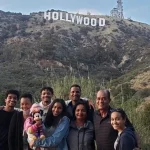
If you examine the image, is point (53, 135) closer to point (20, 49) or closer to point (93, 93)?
point (93, 93)

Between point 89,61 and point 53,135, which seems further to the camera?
point 89,61

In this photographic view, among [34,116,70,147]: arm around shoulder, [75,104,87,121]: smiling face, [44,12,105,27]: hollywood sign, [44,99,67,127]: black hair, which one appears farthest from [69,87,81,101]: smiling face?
[44,12,105,27]: hollywood sign

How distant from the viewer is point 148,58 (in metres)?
35.5

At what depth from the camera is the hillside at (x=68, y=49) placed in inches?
1284

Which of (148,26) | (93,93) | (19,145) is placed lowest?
(19,145)

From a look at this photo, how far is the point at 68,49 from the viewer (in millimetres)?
42156

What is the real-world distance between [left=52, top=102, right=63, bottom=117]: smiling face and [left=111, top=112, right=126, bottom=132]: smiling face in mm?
848

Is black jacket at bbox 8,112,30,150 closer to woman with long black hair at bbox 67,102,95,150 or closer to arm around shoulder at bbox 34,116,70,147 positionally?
arm around shoulder at bbox 34,116,70,147

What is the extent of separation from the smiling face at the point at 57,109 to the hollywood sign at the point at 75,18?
52.5 meters

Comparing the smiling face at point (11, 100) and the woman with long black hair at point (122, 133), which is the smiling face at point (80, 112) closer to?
the woman with long black hair at point (122, 133)

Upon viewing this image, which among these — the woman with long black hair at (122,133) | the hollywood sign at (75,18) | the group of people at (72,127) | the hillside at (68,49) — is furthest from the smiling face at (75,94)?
the hollywood sign at (75,18)

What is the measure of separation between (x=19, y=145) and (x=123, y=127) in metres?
1.59

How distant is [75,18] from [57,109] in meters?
56.0

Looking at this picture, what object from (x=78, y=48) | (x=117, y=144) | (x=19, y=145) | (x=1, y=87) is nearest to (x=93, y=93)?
(x=19, y=145)
